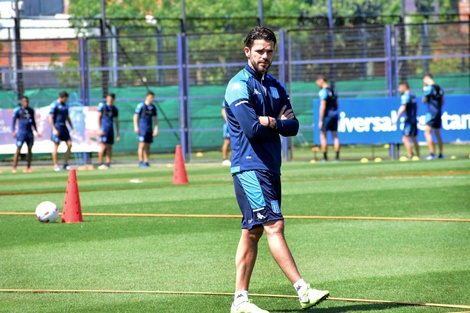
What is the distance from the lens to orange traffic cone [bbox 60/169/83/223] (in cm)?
1368

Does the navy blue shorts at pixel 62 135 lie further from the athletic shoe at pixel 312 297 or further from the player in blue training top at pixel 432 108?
the athletic shoe at pixel 312 297

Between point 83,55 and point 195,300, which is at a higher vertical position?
point 83,55

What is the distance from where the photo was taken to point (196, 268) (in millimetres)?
9641

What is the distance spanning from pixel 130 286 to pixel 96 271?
39.1 inches

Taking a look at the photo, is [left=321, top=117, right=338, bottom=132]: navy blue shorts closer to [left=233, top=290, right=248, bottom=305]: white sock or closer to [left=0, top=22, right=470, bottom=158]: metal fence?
[left=0, top=22, right=470, bottom=158]: metal fence

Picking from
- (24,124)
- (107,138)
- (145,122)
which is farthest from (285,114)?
(107,138)

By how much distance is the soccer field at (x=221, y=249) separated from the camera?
8055mm

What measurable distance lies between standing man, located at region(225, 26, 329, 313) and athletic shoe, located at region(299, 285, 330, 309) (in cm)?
1

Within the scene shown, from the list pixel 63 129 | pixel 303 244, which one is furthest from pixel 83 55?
pixel 303 244

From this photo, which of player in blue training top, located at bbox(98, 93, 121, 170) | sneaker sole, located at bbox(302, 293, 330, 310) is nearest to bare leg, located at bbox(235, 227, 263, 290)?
sneaker sole, located at bbox(302, 293, 330, 310)

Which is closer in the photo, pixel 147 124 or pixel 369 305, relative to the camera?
pixel 369 305

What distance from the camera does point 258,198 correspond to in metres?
7.32

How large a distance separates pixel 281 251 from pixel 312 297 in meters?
0.42

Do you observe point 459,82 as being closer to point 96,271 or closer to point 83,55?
point 83,55
